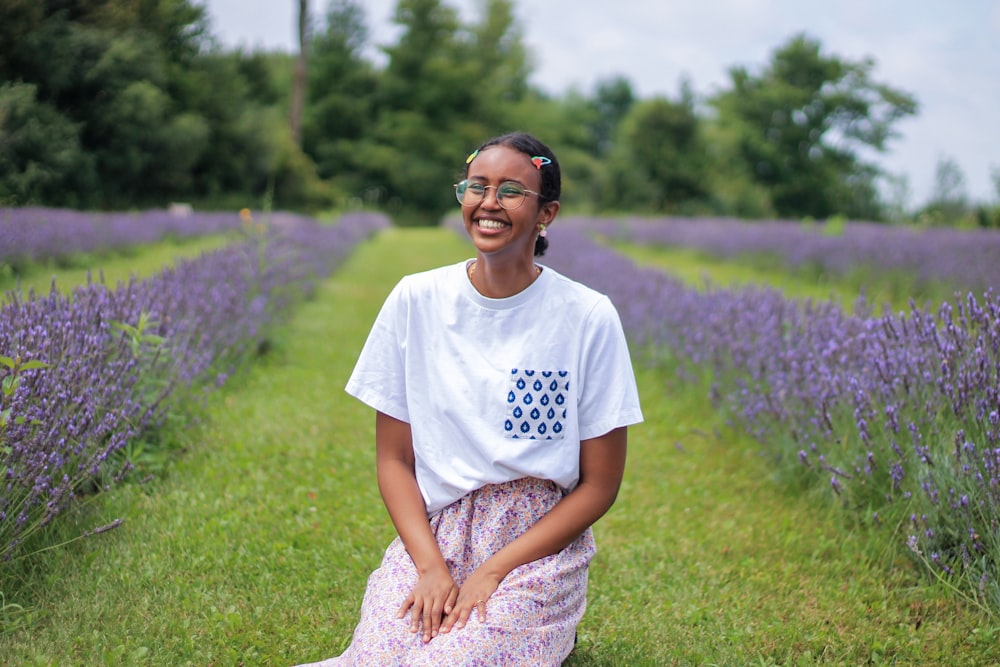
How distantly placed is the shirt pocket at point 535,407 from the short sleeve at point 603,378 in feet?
0.17

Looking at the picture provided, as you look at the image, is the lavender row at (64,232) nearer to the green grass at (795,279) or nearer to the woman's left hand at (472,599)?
the woman's left hand at (472,599)

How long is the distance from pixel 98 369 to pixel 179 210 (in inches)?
328

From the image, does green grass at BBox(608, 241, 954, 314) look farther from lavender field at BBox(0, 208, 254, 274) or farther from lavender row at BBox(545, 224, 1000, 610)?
lavender field at BBox(0, 208, 254, 274)

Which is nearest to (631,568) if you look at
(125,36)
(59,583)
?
(59,583)

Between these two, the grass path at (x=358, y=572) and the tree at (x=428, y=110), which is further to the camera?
the tree at (x=428, y=110)

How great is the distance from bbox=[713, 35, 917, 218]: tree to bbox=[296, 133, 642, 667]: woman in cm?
3512

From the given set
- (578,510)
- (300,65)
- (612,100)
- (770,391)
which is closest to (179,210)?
(770,391)

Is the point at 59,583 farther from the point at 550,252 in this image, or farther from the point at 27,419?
the point at 550,252

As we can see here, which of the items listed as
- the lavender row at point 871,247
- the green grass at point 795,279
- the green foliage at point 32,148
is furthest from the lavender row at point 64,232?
the lavender row at point 871,247

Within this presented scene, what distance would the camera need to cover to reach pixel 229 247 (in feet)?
24.9

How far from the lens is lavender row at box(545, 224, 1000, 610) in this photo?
271 cm

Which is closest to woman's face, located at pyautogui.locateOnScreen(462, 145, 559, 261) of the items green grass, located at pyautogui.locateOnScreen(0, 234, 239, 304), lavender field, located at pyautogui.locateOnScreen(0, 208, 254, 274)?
green grass, located at pyautogui.locateOnScreen(0, 234, 239, 304)

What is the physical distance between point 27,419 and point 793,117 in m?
38.6

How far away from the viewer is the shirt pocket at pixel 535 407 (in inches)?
77.7
